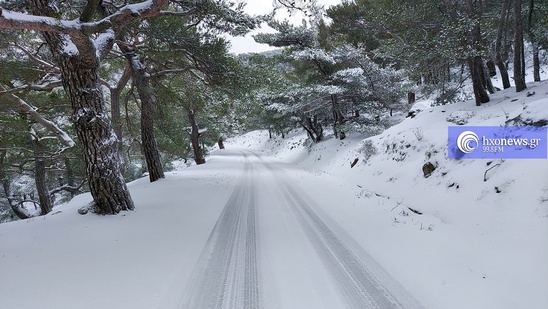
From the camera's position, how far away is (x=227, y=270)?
3.38 metres

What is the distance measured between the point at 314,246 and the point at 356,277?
0.99m

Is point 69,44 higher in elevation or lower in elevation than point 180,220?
higher

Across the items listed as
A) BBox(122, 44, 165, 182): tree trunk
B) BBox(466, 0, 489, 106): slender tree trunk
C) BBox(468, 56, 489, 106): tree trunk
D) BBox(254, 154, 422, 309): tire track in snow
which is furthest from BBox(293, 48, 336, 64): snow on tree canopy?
BBox(254, 154, 422, 309): tire track in snow

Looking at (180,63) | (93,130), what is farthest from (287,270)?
(180,63)

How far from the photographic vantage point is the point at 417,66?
9.93m

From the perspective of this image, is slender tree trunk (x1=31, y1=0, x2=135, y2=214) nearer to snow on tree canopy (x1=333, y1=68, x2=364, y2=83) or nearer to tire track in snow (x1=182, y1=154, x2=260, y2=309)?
tire track in snow (x1=182, y1=154, x2=260, y2=309)

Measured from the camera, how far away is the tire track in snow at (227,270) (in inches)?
108

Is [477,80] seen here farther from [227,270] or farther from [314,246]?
[227,270]

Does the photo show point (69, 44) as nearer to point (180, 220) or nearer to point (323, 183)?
point (180, 220)

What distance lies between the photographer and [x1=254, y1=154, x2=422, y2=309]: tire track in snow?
8.77 ft

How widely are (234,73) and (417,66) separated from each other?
669 cm

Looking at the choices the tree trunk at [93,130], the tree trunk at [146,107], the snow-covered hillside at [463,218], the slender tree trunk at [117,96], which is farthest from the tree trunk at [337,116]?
the tree trunk at [93,130]

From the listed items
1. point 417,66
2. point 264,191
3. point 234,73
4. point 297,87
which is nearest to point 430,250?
point 264,191

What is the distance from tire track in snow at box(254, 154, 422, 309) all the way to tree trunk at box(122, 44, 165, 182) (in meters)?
7.54
